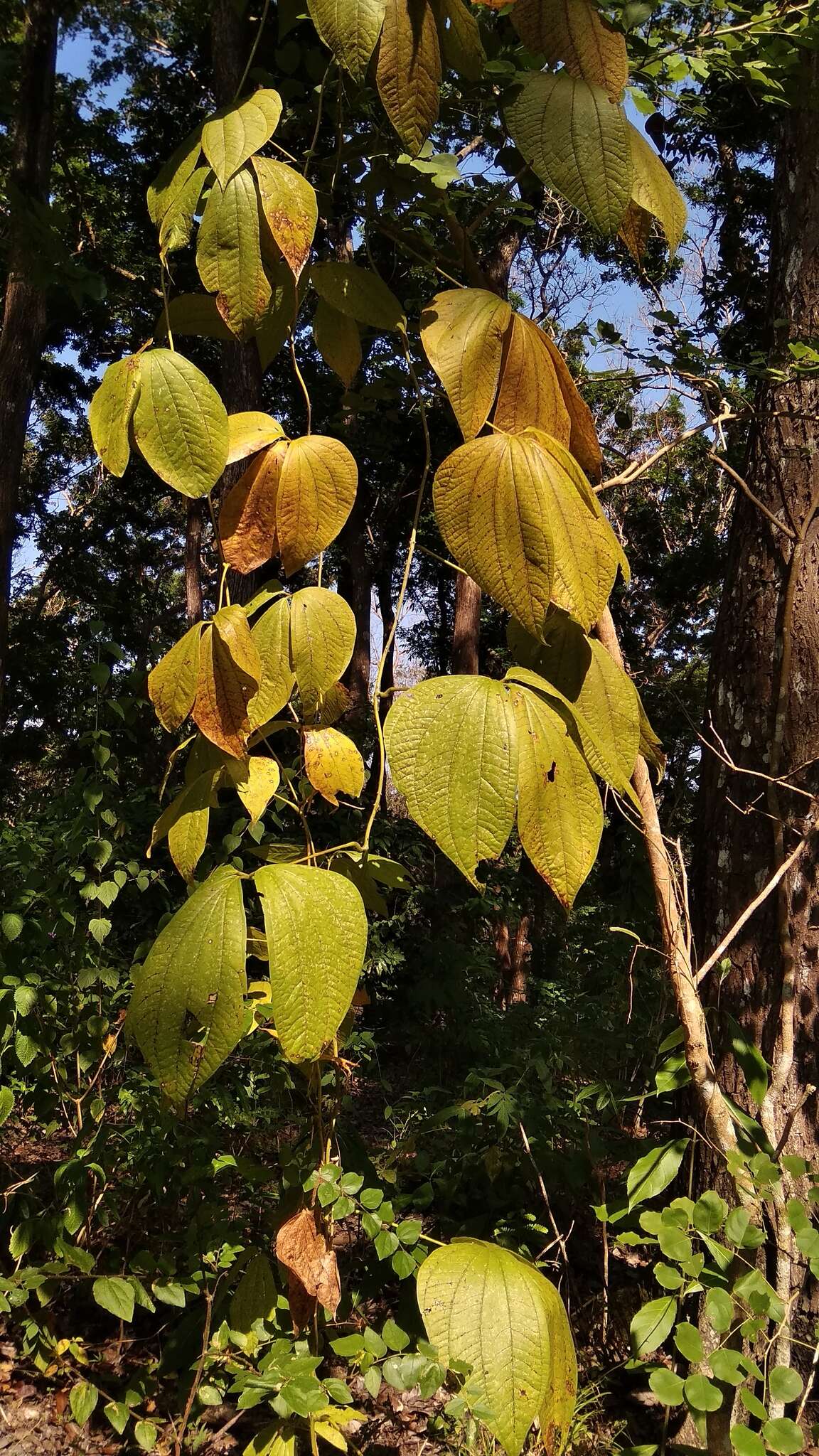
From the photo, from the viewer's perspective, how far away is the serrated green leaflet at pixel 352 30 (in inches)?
20.9

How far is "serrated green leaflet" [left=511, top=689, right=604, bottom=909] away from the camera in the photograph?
48cm

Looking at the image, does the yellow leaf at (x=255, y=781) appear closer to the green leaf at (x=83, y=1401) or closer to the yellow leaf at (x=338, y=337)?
the yellow leaf at (x=338, y=337)

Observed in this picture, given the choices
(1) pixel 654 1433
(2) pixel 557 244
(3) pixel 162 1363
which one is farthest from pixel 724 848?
(2) pixel 557 244

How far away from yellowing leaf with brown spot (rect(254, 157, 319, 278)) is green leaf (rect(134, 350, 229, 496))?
0.36ft

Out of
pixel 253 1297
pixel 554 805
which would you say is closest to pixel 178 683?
pixel 554 805

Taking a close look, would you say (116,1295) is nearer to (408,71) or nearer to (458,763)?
(458,763)

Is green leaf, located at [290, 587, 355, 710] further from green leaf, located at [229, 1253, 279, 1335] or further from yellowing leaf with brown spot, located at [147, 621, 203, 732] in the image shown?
green leaf, located at [229, 1253, 279, 1335]

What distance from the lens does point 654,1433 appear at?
5.72ft

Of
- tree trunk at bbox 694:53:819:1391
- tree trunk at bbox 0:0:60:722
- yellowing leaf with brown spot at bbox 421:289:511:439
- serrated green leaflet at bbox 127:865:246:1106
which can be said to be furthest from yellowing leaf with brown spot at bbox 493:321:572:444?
tree trunk at bbox 0:0:60:722

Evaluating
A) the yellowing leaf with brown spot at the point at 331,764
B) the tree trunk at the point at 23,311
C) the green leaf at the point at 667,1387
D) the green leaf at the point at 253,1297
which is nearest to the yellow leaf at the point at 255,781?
the yellowing leaf with brown spot at the point at 331,764

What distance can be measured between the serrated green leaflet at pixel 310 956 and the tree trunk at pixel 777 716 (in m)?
Result: 1.10

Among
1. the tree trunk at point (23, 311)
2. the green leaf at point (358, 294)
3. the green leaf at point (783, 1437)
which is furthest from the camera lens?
the tree trunk at point (23, 311)

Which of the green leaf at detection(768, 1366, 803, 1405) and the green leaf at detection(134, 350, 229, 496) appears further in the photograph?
the green leaf at detection(768, 1366, 803, 1405)

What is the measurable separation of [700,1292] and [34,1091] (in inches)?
52.9
